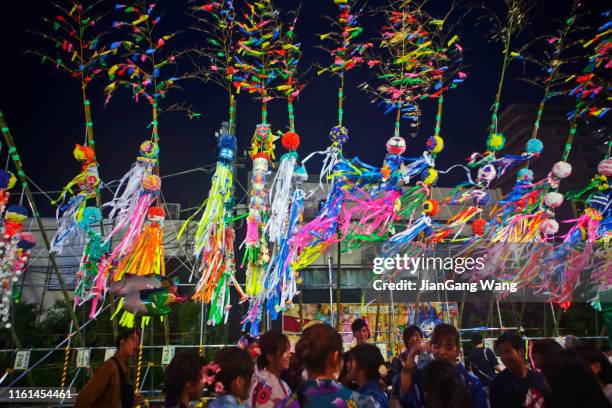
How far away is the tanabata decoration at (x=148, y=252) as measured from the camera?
6.33m

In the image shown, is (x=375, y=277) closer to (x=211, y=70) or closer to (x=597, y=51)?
(x=211, y=70)

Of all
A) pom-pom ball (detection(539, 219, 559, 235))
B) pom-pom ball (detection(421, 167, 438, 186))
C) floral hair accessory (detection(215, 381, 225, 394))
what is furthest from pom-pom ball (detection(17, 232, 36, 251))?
pom-pom ball (detection(539, 219, 559, 235))

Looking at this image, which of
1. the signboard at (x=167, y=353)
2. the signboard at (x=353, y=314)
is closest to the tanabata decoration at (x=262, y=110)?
the signboard at (x=167, y=353)

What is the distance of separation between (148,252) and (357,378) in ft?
15.5

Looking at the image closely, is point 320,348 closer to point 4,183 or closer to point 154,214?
point 154,214

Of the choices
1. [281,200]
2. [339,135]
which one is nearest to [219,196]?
[281,200]

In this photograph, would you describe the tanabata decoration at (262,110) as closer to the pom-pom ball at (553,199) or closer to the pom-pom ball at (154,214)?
the pom-pom ball at (154,214)

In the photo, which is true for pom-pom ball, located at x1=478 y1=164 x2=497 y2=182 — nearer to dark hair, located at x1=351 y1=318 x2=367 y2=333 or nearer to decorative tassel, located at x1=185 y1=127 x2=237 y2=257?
decorative tassel, located at x1=185 y1=127 x2=237 y2=257

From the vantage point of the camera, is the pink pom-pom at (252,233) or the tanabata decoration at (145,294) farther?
the pink pom-pom at (252,233)

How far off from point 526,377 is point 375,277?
5203 millimetres

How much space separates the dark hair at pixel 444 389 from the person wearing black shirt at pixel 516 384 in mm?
756

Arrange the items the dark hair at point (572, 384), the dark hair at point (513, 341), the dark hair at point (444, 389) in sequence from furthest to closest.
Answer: the dark hair at point (513, 341) < the dark hair at point (444, 389) < the dark hair at point (572, 384)

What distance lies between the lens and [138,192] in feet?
21.9

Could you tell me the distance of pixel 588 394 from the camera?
1.77 metres
